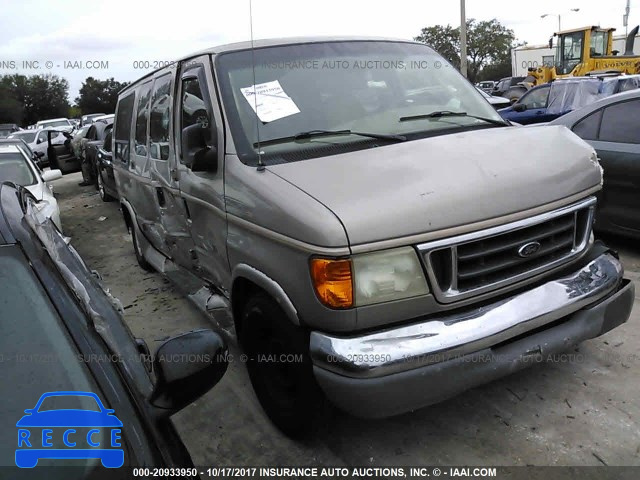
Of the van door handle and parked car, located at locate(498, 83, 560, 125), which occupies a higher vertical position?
parked car, located at locate(498, 83, 560, 125)

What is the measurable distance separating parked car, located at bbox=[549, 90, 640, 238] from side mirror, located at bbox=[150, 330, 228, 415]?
4549 millimetres

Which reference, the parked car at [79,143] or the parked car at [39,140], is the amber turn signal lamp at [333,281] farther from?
the parked car at [39,140]

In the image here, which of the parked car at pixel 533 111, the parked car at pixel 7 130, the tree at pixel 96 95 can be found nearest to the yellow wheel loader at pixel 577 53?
the parked car at pixel 533 111

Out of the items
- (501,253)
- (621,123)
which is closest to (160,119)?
(501,253)

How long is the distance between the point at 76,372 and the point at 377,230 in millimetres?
1250

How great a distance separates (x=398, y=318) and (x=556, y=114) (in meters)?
9.32

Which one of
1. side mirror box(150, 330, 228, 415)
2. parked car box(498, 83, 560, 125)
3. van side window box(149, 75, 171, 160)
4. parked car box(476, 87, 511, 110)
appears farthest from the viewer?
parked car box(498, 83, 560, 125)

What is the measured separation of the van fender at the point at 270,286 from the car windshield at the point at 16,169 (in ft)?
17.1

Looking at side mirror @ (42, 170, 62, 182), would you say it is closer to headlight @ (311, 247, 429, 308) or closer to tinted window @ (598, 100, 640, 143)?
headlight @ (311, 247, 429, 308)

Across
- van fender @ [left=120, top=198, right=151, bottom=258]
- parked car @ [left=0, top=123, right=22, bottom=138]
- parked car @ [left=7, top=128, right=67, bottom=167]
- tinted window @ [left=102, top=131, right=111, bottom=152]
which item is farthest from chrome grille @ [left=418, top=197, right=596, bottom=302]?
parked car @ [left=0, top=123, right=22, bottom=138]

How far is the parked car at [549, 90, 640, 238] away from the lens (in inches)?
197

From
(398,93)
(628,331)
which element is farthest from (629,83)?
(398,93)

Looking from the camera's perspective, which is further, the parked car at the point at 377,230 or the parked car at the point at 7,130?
the parked car at the point at 7,130

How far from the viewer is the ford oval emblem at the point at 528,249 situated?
8.48ft
